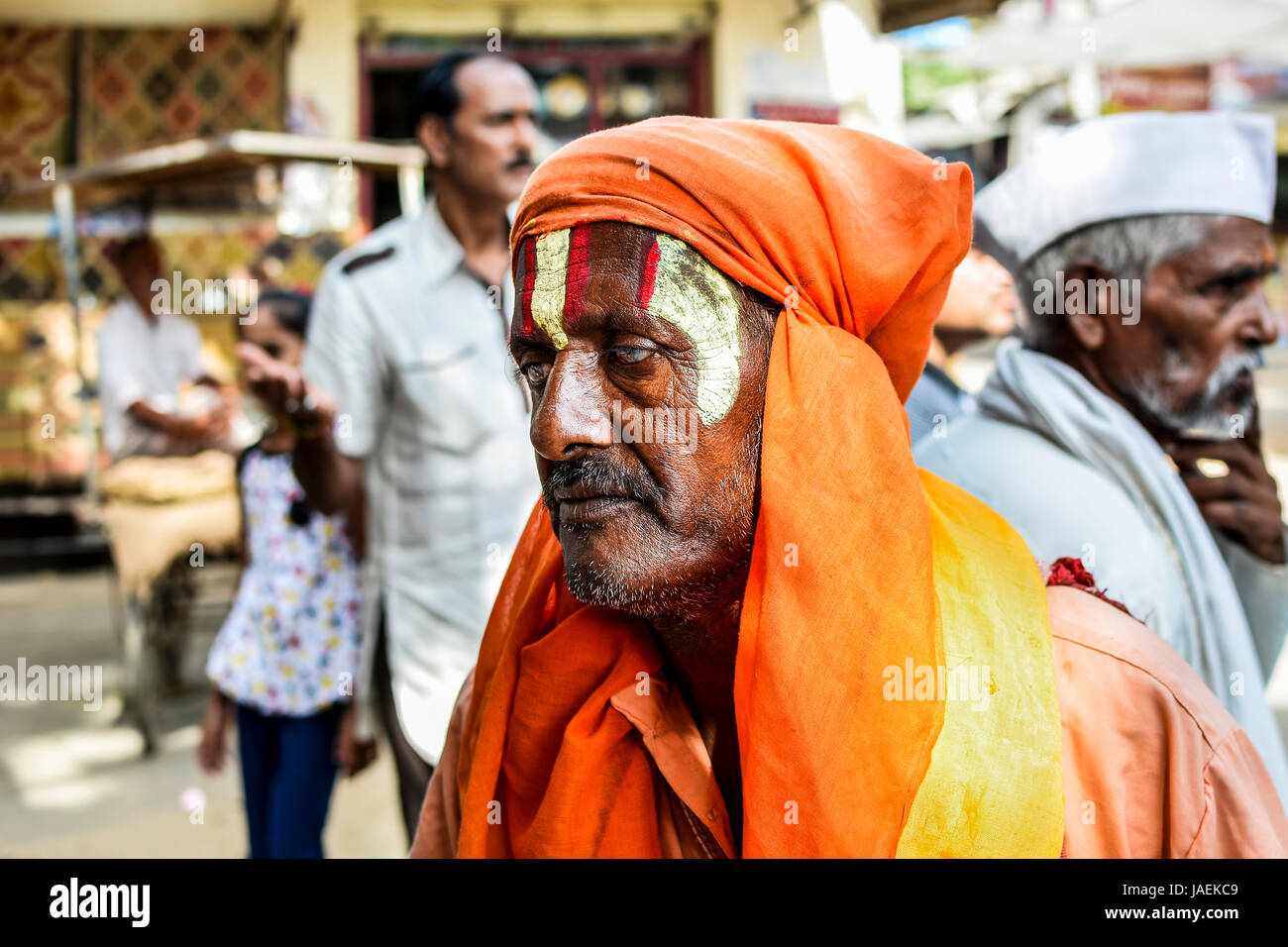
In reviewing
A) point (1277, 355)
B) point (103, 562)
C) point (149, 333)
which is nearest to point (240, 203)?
point (149, 333)

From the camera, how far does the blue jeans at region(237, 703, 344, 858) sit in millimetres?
3582

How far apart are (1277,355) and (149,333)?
2200 centimetres

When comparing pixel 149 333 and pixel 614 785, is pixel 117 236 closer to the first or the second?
pixel 149 333

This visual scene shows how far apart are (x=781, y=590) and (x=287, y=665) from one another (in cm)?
271

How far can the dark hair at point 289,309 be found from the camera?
13.6 feet

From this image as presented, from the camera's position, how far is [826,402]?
1361mm

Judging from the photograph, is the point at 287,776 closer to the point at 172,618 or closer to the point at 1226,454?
the point at 1226,454

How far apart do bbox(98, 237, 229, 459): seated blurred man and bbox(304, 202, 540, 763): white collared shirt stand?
3193 millimetres

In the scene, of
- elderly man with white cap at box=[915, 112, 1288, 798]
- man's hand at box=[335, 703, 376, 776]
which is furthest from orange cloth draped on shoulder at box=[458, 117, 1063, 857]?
man's hand at box=[335, 703, 376, 776]

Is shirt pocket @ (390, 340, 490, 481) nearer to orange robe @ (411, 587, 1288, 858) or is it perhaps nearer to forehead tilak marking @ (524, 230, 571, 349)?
forehead tilak marking @ (524, 230, 571, 349)

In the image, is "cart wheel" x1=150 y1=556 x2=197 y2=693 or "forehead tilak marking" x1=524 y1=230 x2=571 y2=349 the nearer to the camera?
A: "forehead tilak marking" x1=524 y1=230 x2=571 y2=349

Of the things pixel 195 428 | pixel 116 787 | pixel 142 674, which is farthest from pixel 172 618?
pixel 116 787

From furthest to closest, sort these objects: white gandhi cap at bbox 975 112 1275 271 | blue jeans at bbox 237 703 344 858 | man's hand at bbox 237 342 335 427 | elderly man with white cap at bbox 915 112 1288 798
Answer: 1. blue jeans at bbox 237 703 344 858
2. man's hand at bbox 237 342 335 427
3. white gandhi cap at bbox 975 112 1275 271
4. elderly man with white cap at bbox 915 112 1288 798

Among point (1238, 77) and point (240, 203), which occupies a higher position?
point (1238, 77)
